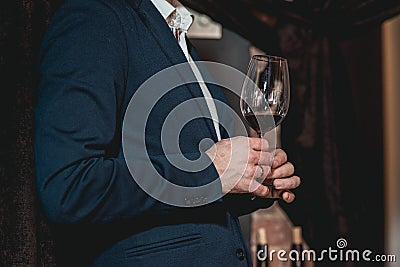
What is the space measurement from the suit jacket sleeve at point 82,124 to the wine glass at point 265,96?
8.5 inches

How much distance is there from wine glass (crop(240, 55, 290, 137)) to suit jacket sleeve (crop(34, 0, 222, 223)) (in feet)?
0.71

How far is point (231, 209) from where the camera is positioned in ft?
4.36

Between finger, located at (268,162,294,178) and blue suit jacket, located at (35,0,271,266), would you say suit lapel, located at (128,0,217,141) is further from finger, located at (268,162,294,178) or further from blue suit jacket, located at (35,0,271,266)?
finger, located at (268,162,294,178)

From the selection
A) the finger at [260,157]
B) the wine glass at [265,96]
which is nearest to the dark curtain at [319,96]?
the wine glass at [265,96]

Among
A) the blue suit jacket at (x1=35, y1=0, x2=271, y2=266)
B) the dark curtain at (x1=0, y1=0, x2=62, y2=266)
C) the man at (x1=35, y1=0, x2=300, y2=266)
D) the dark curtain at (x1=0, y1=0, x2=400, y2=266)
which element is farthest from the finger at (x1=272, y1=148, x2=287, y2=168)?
the dark curtain at (x1=0, y1=0, x2=400, y2=266)

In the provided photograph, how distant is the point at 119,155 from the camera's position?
3.87 ft

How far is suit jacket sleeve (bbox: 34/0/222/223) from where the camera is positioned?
1.06 metres

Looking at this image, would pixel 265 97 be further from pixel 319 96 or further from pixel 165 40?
pixel 319 96

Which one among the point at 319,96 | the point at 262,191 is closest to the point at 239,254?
the point at 262,191

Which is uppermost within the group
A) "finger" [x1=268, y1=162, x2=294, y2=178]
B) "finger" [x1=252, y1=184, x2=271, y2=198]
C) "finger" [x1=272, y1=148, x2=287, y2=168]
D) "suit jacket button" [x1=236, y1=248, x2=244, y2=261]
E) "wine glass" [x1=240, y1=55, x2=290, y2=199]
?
"wine glass" [x1=240, y1=55, x2=290, y2=199]

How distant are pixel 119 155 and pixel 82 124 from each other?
132 millimetres

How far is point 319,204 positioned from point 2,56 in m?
1.22

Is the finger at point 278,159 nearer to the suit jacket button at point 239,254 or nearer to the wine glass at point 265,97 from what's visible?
the wine glass at point 265,97

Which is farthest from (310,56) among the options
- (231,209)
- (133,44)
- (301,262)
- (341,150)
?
(133,44)
